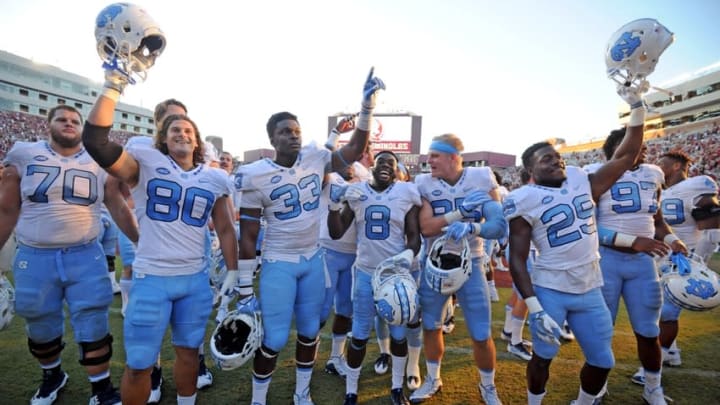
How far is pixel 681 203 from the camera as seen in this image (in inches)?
169

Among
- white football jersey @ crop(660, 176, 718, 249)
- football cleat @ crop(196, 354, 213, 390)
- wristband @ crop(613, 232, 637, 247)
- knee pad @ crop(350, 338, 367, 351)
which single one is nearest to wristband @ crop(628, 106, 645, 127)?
wristband @ crop(613, 232, 637, 247)

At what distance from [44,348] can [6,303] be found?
→ 19.4 inches

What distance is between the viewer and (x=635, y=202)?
3.32m

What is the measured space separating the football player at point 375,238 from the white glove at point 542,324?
1040mm

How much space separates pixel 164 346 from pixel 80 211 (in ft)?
6.97

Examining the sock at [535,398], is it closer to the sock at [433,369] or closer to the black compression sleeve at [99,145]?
the sock at [433,369]

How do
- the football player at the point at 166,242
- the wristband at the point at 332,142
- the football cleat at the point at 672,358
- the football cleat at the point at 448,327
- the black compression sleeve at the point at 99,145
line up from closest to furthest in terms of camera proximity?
the black compression sleeve at the point at 99,145 < the football player at the point at 166,242 < the wristband at the point at 332,142 < the football cleat at the point at 672,358 < the football cleat at the point at 448,327

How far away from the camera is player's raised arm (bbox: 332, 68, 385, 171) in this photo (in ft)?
10.2

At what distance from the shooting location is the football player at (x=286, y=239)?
9.69 ft

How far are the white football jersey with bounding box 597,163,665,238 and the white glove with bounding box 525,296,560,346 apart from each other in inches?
53.8

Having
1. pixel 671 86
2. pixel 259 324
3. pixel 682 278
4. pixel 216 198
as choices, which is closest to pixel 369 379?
pixel 259 324

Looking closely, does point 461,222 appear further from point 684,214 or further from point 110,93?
point 684,214

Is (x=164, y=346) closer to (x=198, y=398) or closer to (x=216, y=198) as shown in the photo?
(x=198, y=398)

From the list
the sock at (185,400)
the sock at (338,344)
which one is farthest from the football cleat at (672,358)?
the sock at (185,400)
